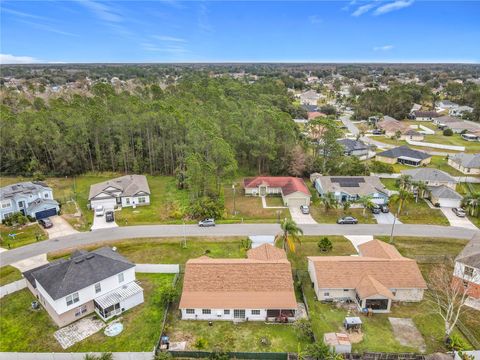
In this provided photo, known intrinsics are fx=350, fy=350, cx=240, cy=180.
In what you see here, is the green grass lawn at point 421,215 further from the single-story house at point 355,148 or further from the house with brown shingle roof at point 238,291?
the single-story house at point 355,148

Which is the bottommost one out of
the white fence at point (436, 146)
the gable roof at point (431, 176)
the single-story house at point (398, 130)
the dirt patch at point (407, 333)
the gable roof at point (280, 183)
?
the dirt patch at point (407, 333)

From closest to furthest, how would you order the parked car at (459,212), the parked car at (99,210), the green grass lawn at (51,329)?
the green grass lawn at (51,329) → the parked car at (459,212) → the parked car at (99,210)

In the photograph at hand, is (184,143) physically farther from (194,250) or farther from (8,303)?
(8,303)

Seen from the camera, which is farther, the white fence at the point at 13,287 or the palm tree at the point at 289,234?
the palm tree at the point at 289,234

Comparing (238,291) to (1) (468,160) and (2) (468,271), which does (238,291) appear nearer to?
(2) (468,271)

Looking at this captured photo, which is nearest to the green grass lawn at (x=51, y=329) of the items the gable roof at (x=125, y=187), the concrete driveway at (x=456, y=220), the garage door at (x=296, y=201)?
the gable roof at (x=125, y=187)

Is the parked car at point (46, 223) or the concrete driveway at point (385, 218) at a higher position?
the parked car at point (46, 223)
